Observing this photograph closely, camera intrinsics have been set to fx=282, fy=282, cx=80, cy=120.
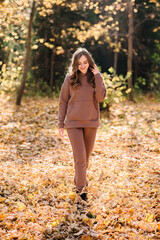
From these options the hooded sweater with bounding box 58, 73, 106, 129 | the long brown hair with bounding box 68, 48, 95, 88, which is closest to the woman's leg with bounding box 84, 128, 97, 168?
the hooded sweater with bounding box 58, 73, 106, 129

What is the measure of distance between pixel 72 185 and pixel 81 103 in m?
1.49

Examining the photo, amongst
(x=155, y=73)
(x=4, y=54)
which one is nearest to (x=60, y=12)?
(x=4, y=54)

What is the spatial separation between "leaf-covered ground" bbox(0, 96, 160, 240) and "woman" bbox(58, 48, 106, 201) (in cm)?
51

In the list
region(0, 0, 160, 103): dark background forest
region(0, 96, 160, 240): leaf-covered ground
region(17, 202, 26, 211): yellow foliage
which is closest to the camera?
region(0, 96, 160, 240): leaf-covered ground

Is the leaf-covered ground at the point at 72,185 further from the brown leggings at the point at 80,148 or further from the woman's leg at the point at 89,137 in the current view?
the woman's leg at the point at 89,137

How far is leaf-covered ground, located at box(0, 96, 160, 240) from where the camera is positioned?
3.36m

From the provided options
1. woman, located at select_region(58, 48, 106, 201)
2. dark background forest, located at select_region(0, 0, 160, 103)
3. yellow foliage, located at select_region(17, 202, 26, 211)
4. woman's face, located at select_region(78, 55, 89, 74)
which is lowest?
yellow foliage, located at select_region(17, 202, 26, 211)

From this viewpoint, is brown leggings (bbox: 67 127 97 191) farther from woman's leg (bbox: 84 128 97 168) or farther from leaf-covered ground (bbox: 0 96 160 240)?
leaf-covered ground (bbox: 0 96 160 240)

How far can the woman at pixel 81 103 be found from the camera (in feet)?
12.5

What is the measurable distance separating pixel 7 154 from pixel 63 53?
25.8 ft

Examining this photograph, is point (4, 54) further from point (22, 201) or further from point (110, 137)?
point (22, 201)

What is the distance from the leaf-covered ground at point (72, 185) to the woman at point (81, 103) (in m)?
0.51

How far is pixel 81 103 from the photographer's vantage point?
3.82 metres

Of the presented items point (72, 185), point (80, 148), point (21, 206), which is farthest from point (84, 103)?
point (21, 206)
